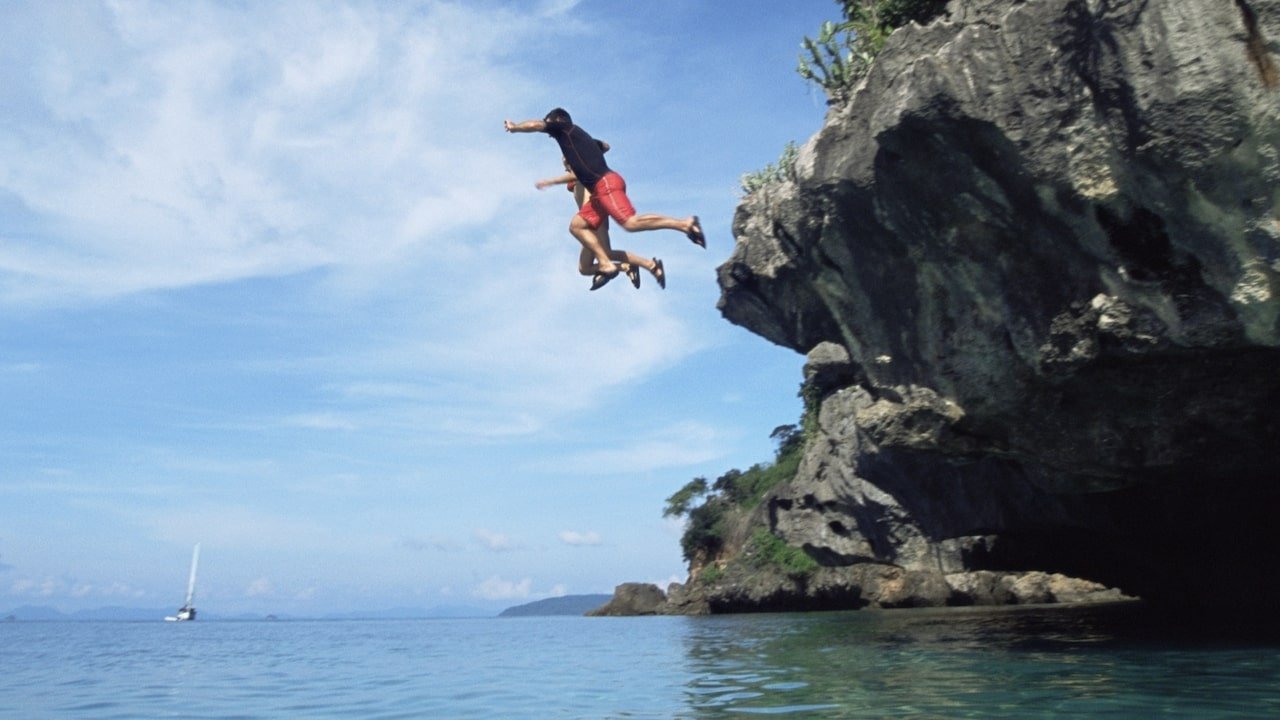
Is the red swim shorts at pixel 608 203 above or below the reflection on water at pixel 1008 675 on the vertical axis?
above

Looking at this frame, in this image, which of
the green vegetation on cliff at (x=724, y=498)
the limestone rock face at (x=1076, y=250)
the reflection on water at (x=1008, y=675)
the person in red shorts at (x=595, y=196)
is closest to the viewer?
the reflection on water at (x=1008, y=675)

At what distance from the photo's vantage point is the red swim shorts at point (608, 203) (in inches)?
407

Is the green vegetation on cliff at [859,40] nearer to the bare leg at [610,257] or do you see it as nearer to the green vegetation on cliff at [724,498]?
the bare leg at [610,257]

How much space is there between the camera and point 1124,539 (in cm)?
2303

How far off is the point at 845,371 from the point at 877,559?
17529 mm

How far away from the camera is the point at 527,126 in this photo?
1032cm

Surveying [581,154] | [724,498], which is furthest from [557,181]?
[724,498]

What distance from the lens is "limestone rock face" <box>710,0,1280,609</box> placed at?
11.3 m

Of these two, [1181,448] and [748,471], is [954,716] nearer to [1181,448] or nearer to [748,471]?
[1181,448]

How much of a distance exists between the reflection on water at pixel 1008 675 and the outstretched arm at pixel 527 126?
6.29 meters

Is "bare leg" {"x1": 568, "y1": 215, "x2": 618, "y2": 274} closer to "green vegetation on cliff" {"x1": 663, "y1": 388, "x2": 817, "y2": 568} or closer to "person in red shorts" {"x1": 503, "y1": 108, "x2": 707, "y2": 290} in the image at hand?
"person in red shorts" {"x1": 503, "y1": 108, "x2": 707, "y2": 290}

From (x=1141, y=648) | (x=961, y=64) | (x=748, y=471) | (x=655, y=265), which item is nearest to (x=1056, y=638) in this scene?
(x=1141, y=648)

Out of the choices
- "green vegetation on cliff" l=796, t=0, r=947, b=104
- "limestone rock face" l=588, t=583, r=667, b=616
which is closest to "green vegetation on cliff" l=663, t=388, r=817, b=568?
"limestone rock face" l=588, t=583, r=667, b=616

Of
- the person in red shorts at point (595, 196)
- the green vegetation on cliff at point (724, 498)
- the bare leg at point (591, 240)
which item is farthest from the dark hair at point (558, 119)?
the green vegetation on cliff at point (724, 498)
